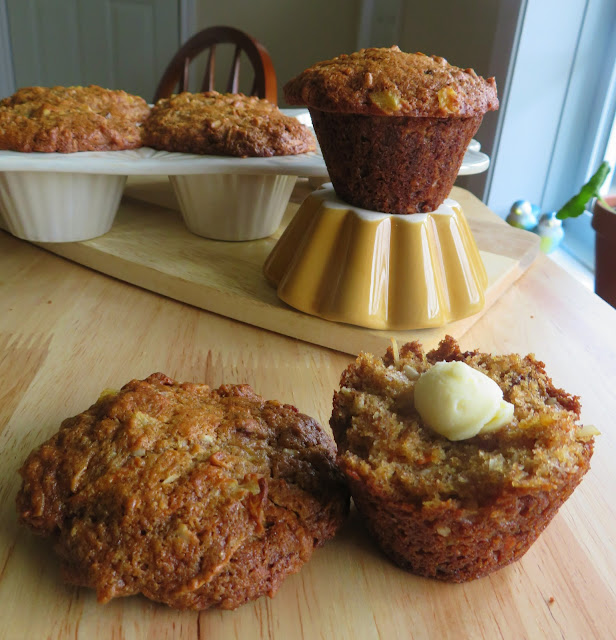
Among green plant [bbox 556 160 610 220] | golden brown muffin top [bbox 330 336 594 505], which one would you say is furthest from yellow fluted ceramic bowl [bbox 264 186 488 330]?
green plant [bbox 556 160 610 220]

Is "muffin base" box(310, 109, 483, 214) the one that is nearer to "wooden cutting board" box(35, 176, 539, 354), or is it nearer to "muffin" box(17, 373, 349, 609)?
"wooden cutting board" box(35, 176, 539, 354)

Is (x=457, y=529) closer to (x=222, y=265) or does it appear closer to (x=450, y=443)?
(x=450, y=443)

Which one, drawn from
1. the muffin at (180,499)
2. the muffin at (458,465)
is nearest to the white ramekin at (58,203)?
the muffin at (180,499)

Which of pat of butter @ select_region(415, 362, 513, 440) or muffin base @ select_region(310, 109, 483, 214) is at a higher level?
muffin base @ select_region(310, 109, 483, 214)

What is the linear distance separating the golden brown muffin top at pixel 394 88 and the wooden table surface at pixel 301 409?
33 centimetres

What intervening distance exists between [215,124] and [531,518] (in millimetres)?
771

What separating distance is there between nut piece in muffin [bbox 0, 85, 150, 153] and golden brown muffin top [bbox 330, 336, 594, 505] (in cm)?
65

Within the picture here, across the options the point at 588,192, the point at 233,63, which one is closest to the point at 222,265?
the point at 588,192

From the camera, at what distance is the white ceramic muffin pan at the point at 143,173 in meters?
0.89

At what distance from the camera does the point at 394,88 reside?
0.66 metres

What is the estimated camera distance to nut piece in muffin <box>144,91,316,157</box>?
96 centimetres

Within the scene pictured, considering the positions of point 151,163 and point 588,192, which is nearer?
point 151,163

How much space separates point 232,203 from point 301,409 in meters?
0.48

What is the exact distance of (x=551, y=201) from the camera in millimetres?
2111
